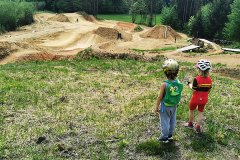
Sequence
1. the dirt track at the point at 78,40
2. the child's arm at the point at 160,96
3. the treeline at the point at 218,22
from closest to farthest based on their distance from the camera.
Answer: the child's arm at the point at 160,96, the dirt track at the point at 78,40, the treeline at the point at 218,22

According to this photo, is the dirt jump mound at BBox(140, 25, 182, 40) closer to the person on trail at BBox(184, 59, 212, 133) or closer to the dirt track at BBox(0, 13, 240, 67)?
the dirt track at BBox(0, 13, 240, 67)

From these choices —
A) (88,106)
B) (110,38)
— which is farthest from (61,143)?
(110,38)

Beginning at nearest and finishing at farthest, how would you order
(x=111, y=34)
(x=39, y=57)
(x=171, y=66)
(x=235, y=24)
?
1. (x=171, y=66)
2. (x=39, y=57)
3. (x=235, y=24)
4. (x=111, y=34)

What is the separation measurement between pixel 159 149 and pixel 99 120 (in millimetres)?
2886

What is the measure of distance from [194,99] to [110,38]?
47.5m

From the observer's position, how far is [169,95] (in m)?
9.34

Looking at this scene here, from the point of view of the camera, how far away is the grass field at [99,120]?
9.71 meters

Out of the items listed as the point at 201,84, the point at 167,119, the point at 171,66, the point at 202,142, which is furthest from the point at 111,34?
the point at 171,66

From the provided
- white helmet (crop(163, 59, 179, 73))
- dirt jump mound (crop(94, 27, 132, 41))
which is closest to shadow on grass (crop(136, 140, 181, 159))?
white helmet (crop(163, 59, 179, 73))

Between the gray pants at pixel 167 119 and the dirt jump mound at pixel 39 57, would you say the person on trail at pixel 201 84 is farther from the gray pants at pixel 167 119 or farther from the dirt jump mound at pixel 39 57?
the dirt jump mound at pixel 39 57

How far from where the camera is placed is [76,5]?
4301 inches

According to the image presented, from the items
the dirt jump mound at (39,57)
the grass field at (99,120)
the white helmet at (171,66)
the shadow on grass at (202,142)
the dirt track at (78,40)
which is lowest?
the dirt track at (78,40)

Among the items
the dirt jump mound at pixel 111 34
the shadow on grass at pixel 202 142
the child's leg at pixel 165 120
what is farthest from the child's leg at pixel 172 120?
the dirt jump mound at pixel 111 34

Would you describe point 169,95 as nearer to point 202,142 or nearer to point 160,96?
point 160,96
